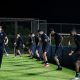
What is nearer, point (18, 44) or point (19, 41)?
point (19, 41)

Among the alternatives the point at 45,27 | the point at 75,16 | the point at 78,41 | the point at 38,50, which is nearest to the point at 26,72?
the point at 78,41

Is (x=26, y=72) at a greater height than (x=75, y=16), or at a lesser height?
lesser

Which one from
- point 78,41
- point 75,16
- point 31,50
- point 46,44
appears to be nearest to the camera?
point 78,41

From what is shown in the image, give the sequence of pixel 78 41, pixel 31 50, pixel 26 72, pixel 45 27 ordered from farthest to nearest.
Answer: pixel 45 27 → pixel 31 50 → pixel 26 72 → pixel 78 41

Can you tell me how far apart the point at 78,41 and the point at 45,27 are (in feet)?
56.8

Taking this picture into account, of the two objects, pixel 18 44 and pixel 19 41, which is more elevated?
pixel 19 41

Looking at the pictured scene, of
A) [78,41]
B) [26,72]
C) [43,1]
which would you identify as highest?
[43,1]

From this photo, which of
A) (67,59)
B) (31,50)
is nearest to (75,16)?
(31,50)

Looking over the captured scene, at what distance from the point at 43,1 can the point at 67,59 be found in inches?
970

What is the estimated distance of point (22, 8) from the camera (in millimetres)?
47125

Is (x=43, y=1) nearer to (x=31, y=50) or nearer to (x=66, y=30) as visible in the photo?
(x=66, y=30)

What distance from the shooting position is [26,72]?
20.1 metres

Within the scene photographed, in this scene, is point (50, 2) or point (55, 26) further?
point (50, 2)

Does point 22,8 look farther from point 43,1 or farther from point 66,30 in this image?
point 66,30
